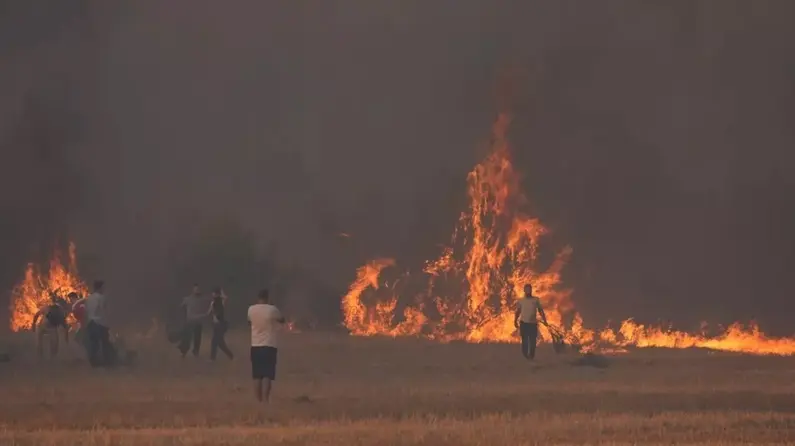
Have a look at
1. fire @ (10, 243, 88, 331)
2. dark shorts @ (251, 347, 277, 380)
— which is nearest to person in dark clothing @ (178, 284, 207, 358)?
dark shorts @ (251, 347, 277, 380)

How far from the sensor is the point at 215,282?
55.6m

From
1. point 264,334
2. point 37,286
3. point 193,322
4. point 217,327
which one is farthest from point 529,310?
point 37,286

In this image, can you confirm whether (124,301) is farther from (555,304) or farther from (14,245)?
(555,304)

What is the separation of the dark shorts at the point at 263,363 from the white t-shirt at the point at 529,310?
942cm

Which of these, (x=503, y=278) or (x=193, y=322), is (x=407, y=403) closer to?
(x=193, y=322)

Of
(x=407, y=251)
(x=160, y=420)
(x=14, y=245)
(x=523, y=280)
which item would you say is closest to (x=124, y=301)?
(x=14, y=245)

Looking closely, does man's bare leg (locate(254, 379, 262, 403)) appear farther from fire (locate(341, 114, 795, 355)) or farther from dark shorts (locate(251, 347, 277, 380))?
fire (locate(341, 114, 795, 355))

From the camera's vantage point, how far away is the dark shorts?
55.6 ft

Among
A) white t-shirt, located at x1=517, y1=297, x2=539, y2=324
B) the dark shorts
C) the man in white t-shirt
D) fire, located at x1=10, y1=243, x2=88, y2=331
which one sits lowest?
the dark shorts

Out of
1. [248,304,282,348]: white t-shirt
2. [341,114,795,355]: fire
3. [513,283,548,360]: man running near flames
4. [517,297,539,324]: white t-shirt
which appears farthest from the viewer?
[341,114,795,355]: fire

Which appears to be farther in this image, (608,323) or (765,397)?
(608,323)

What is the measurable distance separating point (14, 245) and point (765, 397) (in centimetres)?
4622

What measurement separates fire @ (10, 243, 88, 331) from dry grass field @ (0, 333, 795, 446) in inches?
893

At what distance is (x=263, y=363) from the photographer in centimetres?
1703
